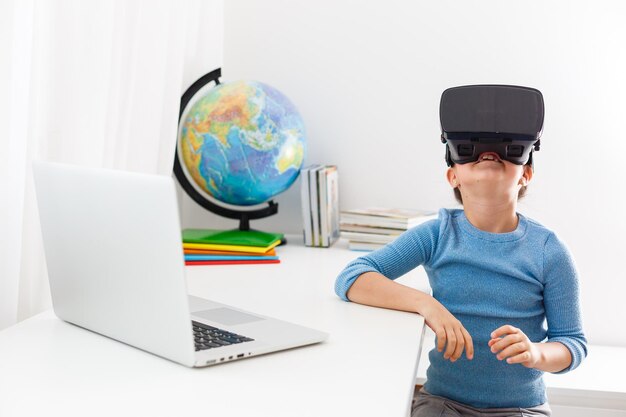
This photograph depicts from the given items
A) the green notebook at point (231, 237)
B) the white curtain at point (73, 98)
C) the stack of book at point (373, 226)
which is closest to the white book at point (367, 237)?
the stack of book at point (373, 226)

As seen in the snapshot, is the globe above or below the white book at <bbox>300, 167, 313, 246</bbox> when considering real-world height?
above

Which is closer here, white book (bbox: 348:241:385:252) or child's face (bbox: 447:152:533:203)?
child's face (bbox: 447:152:533:203)

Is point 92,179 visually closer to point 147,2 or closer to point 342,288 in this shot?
point 342,288

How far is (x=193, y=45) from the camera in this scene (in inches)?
84.6

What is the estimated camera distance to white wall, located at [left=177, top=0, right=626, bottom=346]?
207cm

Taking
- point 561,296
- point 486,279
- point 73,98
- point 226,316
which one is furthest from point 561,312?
point 73,98

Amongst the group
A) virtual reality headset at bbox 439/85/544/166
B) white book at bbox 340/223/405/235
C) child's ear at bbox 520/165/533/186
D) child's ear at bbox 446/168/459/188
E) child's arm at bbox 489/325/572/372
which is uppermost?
virtual reality headset at bbox 439/85/544/166

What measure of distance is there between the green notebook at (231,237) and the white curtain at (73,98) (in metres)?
0.18

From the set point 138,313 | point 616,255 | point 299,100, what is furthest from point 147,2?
point 616,255

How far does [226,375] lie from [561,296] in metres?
0.67

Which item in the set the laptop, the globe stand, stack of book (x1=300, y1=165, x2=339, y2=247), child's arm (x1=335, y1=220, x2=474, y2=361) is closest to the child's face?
child's arm (x1=335, y1=220, x2=474, y2=361)

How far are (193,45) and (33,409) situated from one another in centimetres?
153

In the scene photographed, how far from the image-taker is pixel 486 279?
4.42 ft

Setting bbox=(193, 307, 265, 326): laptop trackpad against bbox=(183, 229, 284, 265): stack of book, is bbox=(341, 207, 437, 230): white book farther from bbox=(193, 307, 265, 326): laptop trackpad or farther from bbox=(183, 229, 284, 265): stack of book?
bbox=(193, 307, 265, 326): laptop trackpad
